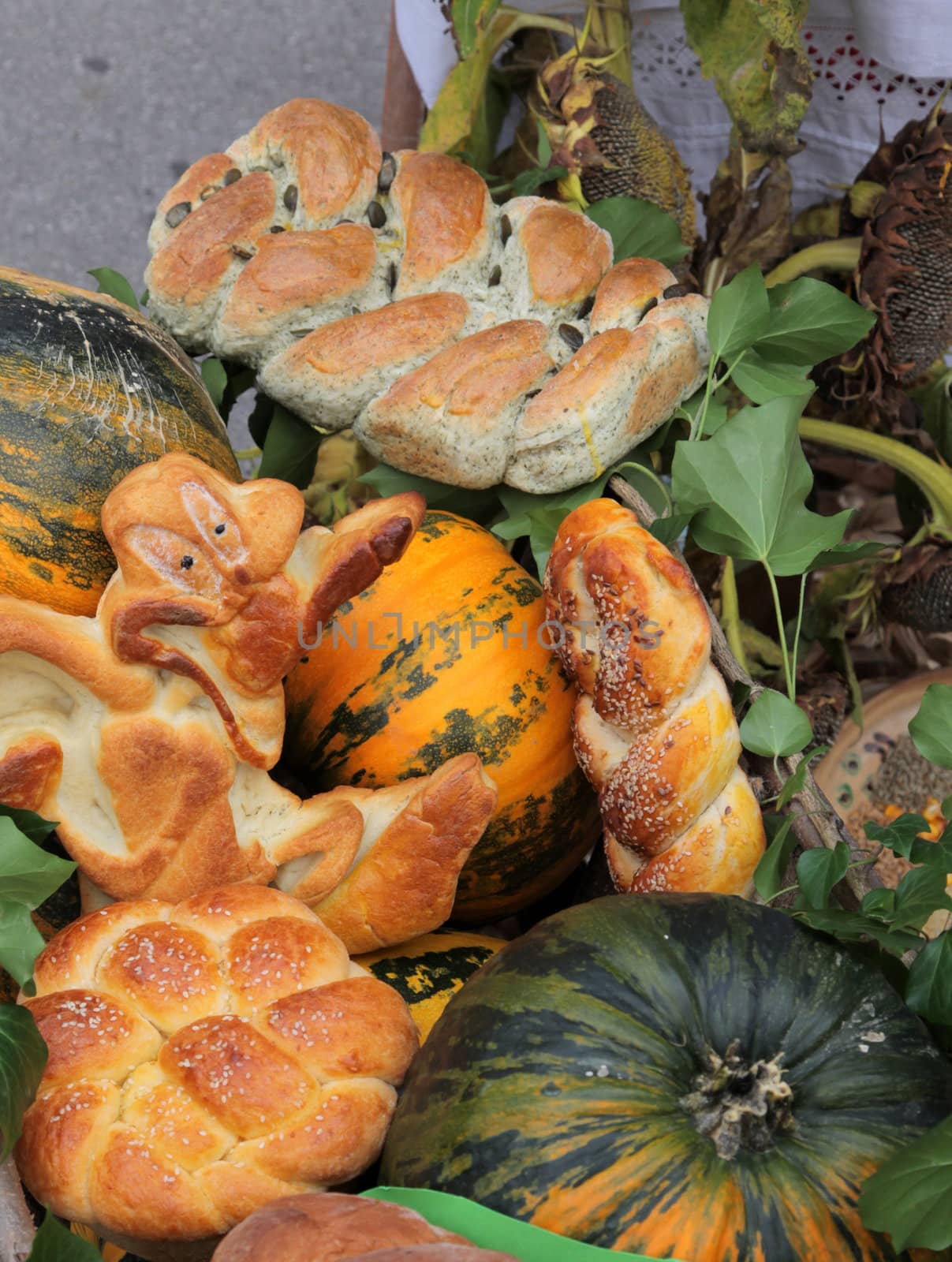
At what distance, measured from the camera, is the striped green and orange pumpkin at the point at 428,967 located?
87 centimetres

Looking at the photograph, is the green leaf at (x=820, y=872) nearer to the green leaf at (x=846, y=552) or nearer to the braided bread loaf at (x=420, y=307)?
the green leaf at (x=846, y=552)

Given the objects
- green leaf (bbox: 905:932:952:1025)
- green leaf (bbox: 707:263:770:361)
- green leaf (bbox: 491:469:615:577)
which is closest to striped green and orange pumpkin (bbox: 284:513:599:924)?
green leaf (bbox: 491:469:615:577)

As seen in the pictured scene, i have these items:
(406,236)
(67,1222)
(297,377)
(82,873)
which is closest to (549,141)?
(406,236)

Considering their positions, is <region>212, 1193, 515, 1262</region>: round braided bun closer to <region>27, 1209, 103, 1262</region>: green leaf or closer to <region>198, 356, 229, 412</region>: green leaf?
<region>27, 1209, 103, 1262</region>: green leaf

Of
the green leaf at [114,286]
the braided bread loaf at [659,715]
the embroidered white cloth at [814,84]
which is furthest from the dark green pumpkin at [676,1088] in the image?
the embroidered white cloth at [814,84]

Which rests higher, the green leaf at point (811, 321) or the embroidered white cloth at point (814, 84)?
the embroidered white cloth at point (814, 84)

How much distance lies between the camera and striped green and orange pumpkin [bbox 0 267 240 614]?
84 cm

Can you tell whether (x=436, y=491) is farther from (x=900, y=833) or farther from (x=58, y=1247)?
(x=58, y=1247)

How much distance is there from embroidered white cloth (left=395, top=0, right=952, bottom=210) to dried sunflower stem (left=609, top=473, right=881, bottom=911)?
678 mm

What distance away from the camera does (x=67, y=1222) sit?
2.57 feet

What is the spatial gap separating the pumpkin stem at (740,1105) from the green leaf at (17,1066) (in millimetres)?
324

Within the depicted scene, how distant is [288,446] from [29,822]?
476 mm

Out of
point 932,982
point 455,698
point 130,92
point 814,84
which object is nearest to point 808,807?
point 932,982

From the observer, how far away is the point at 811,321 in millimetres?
1002
